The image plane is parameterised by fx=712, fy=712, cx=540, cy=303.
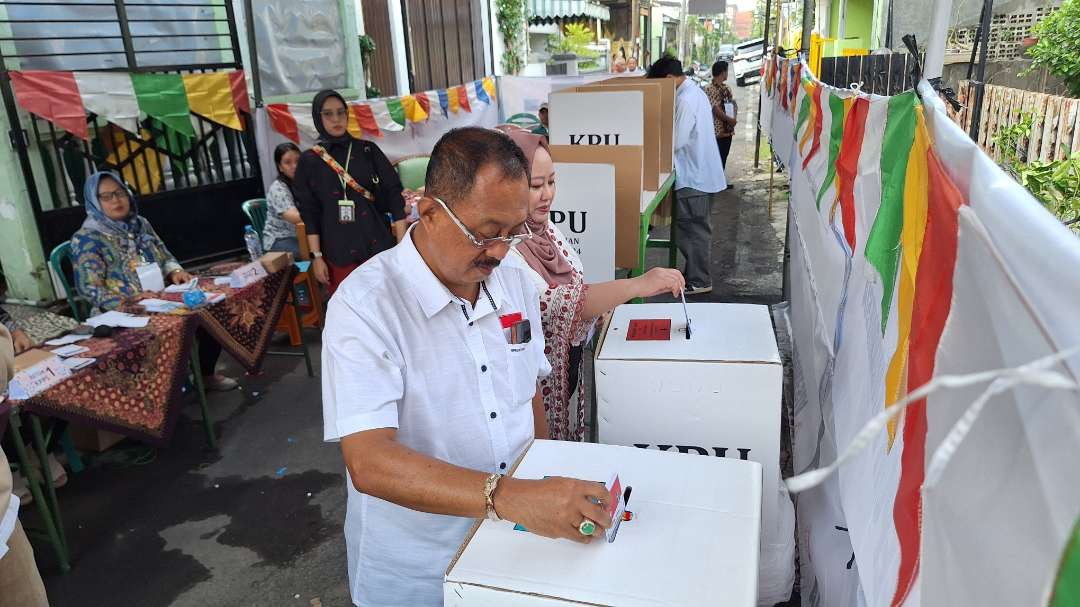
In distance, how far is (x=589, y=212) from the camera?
3432mm

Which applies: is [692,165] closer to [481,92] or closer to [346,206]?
[346,206]

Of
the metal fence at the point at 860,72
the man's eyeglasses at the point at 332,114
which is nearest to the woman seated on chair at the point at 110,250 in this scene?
the man's eyeglasses at the point at 332,114

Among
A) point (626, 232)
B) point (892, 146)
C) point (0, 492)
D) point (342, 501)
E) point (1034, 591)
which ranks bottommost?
point (342, 501)

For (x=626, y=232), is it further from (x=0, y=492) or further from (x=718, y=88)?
(x=718, y=88)

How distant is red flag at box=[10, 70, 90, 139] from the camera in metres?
5.27

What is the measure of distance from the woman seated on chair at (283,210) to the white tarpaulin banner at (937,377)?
416 centimetres

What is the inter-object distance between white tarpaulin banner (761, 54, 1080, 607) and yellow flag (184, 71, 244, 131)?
5.83 metres

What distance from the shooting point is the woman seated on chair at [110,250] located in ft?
12.6

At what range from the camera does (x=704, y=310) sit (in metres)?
2.28

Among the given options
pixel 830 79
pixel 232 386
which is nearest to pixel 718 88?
pixel 830 79

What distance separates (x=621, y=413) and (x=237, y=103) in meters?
6.16

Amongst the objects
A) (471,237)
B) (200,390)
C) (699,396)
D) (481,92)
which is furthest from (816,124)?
(481,92)

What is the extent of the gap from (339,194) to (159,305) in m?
1.28

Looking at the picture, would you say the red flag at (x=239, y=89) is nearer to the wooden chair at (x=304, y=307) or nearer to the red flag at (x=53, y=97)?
the red flag at (x=53, y=97)
